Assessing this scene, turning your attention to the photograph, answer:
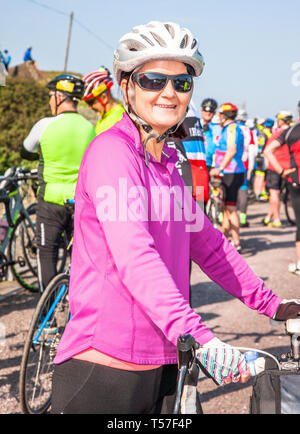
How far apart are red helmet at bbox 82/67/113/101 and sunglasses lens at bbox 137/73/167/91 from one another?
10.8 feet

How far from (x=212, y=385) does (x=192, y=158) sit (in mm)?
1935

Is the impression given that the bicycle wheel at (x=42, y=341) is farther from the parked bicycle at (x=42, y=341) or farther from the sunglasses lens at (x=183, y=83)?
the sunglasses lens at (x=183, y=83)

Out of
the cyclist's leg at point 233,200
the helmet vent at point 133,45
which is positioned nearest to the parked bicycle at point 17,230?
the cyclist's leg at point 233,200

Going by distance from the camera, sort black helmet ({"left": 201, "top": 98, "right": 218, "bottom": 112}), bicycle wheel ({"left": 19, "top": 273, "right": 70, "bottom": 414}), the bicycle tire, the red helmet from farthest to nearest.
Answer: black helmet ({"left": 201, "top": 98, "right": 218, "bottom": 112}) < the bicycle tire < the red helmet < bicycle wheel ({"left": 19, "top": 273, "right": 70, "bottom": 414})

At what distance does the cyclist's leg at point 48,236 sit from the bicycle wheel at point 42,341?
69 centimetres

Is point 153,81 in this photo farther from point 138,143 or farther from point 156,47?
point 138,143

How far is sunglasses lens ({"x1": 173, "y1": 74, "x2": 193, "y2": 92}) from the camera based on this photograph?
194cm

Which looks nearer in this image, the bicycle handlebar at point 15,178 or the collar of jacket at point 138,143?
the collar of jacket at point 138,143

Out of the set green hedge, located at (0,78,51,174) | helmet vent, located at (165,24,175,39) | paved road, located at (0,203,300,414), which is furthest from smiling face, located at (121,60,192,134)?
green hedge, located at (0,78,51,174)

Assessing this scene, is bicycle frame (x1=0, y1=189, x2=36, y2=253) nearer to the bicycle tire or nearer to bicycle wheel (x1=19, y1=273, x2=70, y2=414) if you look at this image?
the bicycle tire

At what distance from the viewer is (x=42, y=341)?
3.83 metres

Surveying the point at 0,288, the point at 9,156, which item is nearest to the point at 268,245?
the point at 0,288

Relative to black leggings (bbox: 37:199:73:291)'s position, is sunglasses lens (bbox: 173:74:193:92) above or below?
above

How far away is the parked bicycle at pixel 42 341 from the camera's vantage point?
3.70m
